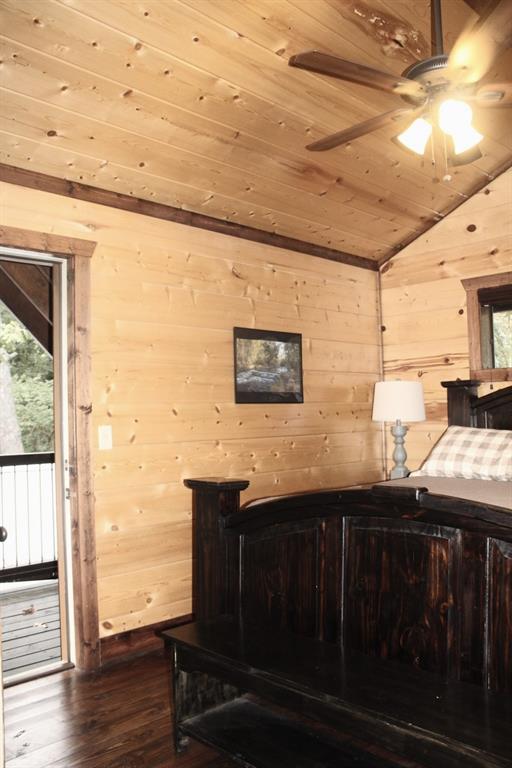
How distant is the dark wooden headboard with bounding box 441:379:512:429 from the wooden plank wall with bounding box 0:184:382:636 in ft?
2.92

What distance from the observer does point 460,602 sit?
2.04 meters

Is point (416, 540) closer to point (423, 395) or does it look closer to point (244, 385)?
point (244, 385)

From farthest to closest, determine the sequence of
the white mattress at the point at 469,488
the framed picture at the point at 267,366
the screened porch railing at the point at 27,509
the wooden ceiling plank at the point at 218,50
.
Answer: the screened porch railing at the point at 27,509
the framed picture at the point at 267,366
the white mattress at the point at 469,488
the wooden ceiling plank at the point at 218,50

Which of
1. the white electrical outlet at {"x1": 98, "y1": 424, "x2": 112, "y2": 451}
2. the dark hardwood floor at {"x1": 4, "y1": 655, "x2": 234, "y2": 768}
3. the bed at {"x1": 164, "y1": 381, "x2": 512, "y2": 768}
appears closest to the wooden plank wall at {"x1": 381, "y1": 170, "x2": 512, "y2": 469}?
the bed at {"x1": 164, "y1": 381, "x2": 512, "y2": 768}

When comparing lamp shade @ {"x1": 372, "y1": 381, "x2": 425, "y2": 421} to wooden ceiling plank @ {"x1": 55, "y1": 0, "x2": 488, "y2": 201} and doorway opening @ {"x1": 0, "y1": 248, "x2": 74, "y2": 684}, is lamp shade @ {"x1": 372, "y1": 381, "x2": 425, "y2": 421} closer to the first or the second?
wooden ceiling plank @ {"x1": 55, "y1": 0, "x2": 488, "y2": 201}

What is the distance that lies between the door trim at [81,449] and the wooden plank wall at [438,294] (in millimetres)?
2750

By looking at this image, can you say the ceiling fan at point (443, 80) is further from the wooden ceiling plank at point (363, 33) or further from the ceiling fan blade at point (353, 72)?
the wooden ceiling plank at point (363, 33)

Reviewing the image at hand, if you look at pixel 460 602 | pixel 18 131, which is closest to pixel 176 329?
pixel 18 131

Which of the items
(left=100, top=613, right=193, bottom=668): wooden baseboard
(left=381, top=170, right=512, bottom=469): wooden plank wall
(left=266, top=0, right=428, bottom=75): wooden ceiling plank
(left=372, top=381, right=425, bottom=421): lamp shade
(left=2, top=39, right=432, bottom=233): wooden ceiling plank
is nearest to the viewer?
(left=2, top=39, right=432, bottom=233): wooden ceiling plank

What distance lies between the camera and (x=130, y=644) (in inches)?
137

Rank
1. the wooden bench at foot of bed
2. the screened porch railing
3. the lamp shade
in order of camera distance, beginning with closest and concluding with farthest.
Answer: the wooden bench at foot of bed → the lamp shade → the screened porch railing

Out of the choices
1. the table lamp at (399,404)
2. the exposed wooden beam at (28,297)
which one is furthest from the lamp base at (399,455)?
the exposed wooden beam at (28,297)

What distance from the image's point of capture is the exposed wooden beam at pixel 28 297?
485cm

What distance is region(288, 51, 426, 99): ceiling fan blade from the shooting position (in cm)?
222
